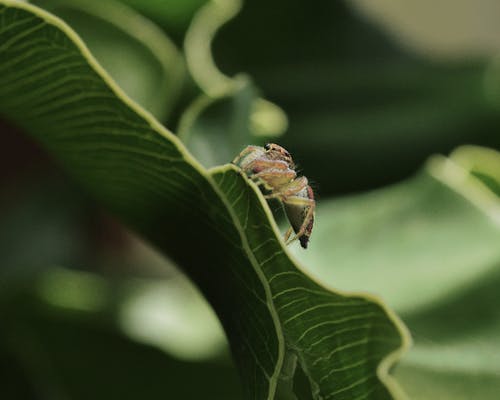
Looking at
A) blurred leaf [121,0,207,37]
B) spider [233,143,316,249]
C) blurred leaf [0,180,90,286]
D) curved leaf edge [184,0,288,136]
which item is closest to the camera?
spider [233,143,316,249]

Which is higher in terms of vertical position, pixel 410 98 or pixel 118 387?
pixel 410 98

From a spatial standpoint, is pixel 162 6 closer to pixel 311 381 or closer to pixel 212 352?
pixel 212 352

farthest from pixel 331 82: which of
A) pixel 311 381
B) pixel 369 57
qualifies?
pixel 311 381

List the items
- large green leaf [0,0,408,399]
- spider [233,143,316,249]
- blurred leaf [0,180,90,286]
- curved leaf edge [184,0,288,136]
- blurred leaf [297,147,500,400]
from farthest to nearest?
blurred leaf [0,180,90,286] → curved leaf edge [184,0,288,136] → blurred leaf [297,147,500,400] → spider [233,143,316,249] → large green leaf [0,0,408,399]

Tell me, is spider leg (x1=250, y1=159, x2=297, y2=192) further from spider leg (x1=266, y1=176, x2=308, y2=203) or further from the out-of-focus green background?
the out-of-focus green background

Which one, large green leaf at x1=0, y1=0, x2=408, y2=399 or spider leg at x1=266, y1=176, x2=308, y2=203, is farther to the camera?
spider leg at x1=266, y1=176, x2=308, y2=203

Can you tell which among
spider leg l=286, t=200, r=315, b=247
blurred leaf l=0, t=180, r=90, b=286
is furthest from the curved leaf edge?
blurred leaf l=0, t=180, r=90, b=286

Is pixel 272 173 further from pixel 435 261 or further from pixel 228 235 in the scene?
pixel 435 261

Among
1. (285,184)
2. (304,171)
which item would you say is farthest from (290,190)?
(304,171)
